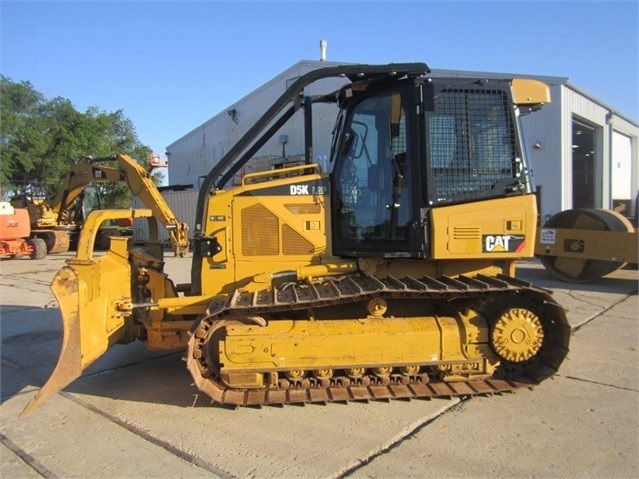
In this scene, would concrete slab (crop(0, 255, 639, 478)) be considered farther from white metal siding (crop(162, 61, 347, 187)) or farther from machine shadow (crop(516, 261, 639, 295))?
white metal siding (crop(162, 61, 347, 187))

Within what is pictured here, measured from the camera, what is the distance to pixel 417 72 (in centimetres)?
Result: 431

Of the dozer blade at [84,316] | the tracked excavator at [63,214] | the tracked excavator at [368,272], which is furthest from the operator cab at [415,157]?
the tracked excavator at [63,214]

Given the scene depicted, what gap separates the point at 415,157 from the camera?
4375mm

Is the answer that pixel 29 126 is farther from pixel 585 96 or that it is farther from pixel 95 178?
pixel 585 96

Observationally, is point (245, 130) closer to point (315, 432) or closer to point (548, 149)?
point (548, 149)

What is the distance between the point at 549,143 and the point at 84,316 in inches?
578

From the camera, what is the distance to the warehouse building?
1507 cm

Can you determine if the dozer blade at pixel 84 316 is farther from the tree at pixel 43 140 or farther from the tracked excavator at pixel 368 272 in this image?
the tree at pixel 43 140

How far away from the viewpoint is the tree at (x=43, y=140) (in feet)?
104

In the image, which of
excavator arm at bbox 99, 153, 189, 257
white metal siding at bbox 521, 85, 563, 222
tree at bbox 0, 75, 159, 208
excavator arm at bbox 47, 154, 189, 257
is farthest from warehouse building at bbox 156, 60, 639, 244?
tree at bbox 0, 75, 159, 208

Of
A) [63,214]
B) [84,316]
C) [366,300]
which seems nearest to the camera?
[84,316]

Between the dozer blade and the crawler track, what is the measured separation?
0.91 metres

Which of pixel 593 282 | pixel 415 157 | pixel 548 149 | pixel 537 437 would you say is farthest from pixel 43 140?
pixel 537 437

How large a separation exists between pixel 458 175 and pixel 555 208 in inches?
484
